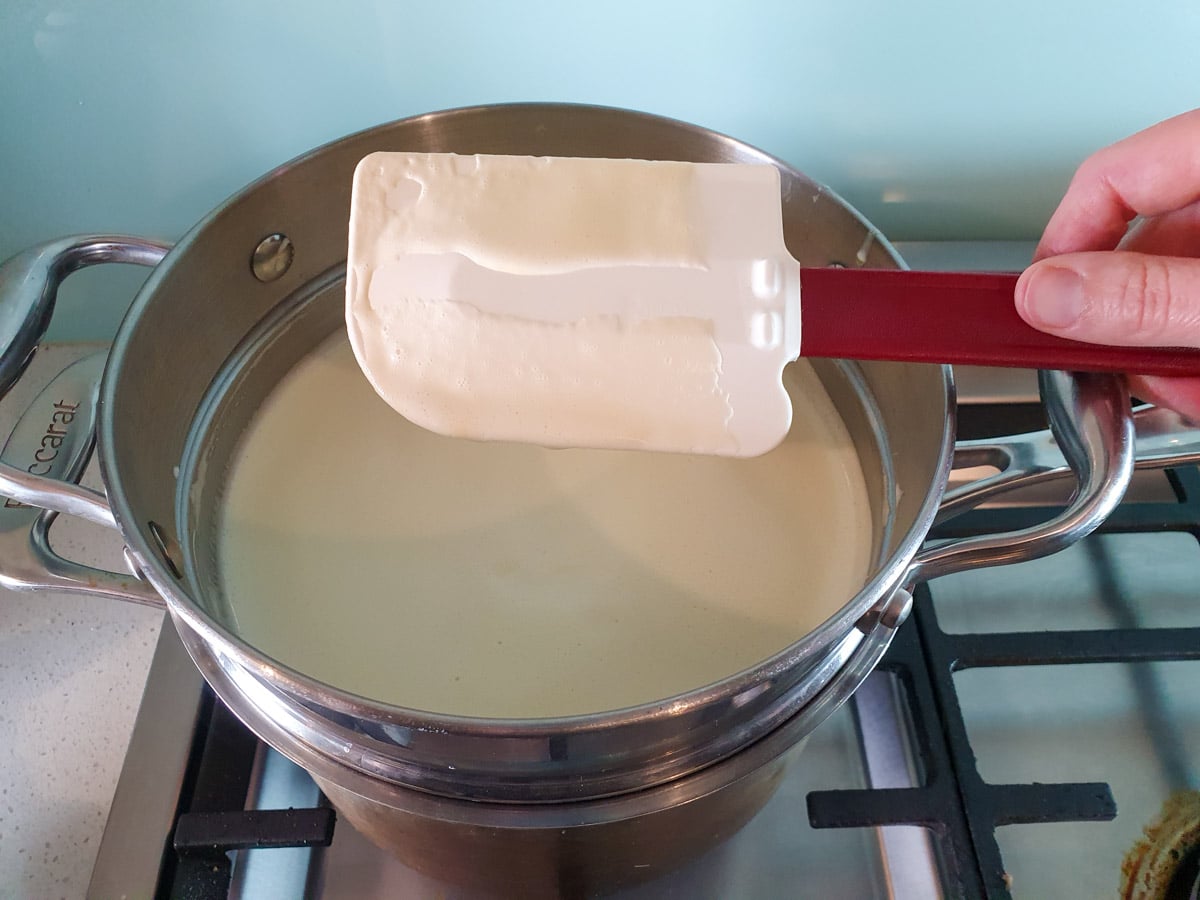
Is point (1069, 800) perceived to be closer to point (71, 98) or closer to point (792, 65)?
point (792, 65)

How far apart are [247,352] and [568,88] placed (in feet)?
1.28

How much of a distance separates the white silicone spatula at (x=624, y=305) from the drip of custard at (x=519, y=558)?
201mm

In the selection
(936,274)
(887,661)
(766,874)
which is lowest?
(766,874)

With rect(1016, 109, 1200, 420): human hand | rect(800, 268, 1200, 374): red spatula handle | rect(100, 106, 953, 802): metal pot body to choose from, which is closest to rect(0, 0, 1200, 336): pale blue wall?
rect(100, 106, 953, 802): metal pot body

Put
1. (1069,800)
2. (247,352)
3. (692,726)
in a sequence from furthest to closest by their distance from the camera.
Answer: (247,352) < (1069,800) < (692,726)

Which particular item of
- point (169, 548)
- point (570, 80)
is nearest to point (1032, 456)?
point (570, 80)

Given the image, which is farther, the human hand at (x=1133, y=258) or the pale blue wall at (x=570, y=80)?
the pale blue wall at (x=570, y=80)

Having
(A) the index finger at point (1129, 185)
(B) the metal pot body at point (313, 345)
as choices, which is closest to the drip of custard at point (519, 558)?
(B) the metal pot body at point (313, 345)

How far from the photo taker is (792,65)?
79 cm

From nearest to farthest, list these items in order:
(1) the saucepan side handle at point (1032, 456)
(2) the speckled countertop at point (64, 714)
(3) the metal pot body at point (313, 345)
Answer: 1. (3) the metal pot body at point (313, 345)
2. (1) the saucepan side handle at point (1032, 456)
3. (2) the speckled countertop at point (64, 714)

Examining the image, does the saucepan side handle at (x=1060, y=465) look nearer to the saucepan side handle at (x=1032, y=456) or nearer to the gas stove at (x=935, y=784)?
the saucepan side handle at (x=1032, y=456)

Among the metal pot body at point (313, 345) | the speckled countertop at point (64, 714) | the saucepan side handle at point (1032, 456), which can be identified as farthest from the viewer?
the speckled countertop at point (64, 714)

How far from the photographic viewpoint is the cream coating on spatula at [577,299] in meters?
0.55

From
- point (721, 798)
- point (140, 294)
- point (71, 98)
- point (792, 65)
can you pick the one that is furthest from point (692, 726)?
point (71, 98)
